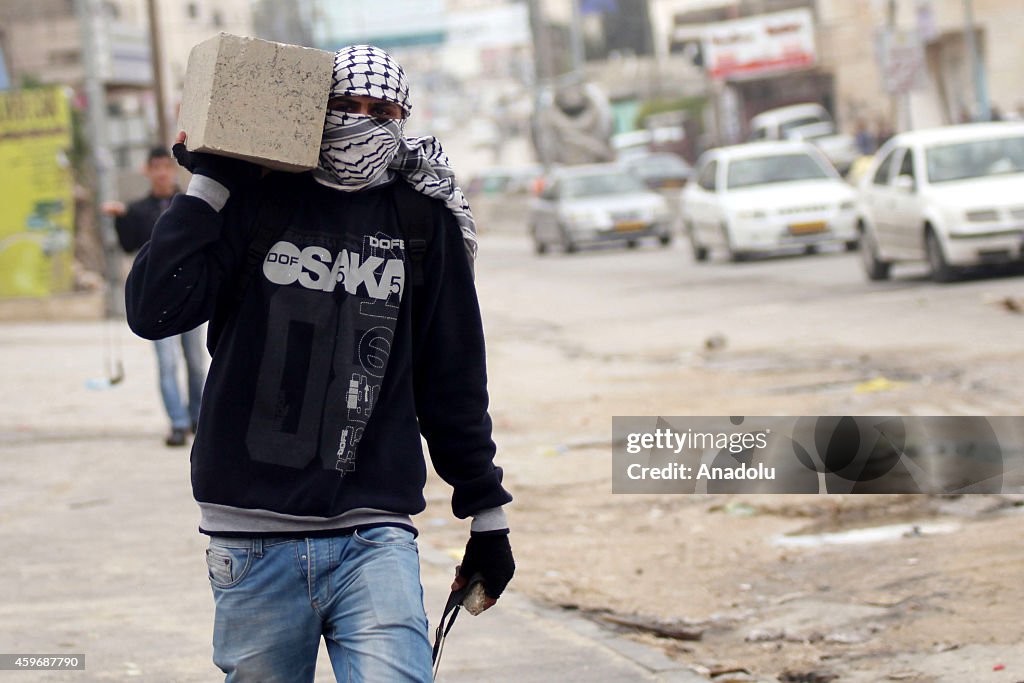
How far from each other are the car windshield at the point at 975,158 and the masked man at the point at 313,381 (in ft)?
50.0

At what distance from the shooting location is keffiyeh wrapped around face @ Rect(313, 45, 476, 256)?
3.07 m

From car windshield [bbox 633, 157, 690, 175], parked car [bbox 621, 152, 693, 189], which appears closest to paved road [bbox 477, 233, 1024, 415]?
parked car [bbox 621, 152, 693, 189]

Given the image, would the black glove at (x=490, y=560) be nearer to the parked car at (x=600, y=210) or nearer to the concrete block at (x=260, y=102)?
the concrete block at (x=260, y=102)

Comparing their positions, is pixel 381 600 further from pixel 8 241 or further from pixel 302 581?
pixel 8 241

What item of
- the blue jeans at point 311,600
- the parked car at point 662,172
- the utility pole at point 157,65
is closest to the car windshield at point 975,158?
the blue jeans at point 311,600

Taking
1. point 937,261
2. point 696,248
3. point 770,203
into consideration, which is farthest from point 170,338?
point 696,248

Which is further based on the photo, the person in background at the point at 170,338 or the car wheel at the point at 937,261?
the car wheel at the point at 937,261

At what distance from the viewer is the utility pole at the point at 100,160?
22.9 meters

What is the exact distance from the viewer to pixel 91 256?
24.6m

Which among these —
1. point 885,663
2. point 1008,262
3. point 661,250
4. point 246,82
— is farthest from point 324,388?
point 661,250

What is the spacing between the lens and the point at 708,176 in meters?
25.3

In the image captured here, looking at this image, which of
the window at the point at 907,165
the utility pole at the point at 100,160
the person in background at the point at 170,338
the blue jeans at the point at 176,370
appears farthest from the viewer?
the utility pole at the point at 100,160

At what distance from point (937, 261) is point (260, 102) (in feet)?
49.5

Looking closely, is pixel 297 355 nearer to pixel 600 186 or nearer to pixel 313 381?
pixel 313 381
